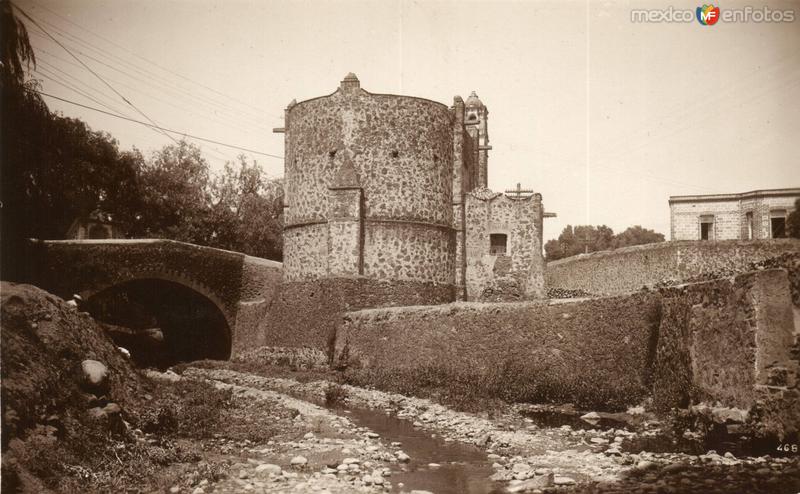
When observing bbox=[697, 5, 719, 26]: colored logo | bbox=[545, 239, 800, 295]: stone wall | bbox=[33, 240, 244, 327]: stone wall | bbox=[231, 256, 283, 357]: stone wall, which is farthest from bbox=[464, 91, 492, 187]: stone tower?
bbox=[697, 5, 719, 26]: colored logo

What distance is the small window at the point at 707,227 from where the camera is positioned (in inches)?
1437

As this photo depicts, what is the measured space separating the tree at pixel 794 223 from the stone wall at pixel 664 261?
6252 millimetres

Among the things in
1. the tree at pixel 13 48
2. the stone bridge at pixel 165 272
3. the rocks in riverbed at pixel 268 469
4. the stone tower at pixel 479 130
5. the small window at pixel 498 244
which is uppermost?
the stone tower at pixel 479 130

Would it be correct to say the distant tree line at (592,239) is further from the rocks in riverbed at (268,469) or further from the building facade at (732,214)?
the rocks in riverbed at (268,469)

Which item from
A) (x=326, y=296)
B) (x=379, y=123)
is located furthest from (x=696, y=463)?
(x=379, y=123)

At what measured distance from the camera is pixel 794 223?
2991 centimetres

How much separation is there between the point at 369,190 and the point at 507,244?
645 cm

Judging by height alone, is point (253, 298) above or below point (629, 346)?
above

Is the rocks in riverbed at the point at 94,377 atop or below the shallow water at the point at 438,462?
atop

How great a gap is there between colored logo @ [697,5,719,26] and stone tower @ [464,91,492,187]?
2123cm

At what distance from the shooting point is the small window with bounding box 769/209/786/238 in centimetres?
3216

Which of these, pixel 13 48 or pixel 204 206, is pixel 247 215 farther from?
pixel 13 48

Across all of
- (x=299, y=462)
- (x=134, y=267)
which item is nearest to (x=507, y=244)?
(x=134, y=267)

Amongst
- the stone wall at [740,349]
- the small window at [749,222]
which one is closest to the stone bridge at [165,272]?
the stone wall at [740,349]
